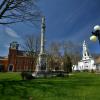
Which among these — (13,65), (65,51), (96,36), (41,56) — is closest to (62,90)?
(96,36)

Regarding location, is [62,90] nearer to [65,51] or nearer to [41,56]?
[41,56]

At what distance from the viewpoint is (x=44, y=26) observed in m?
41.1

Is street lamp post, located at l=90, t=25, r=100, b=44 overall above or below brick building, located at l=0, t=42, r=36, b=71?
below

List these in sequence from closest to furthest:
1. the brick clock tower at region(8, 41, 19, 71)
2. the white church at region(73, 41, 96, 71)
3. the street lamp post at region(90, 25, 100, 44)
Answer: the street lamp post at region(90, 25, 100, 44)
the brick clock tower at region(8, 41, 19, 71)
the white church at region(73, 41, 96, 71)

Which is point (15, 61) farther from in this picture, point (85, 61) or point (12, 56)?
point (85, 61)

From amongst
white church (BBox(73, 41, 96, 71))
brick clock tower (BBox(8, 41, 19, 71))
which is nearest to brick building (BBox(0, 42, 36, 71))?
brick clock tower (BBox(8, 41, 19, 71))

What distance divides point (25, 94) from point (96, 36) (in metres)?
5.83

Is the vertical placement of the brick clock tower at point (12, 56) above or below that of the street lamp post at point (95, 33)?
above

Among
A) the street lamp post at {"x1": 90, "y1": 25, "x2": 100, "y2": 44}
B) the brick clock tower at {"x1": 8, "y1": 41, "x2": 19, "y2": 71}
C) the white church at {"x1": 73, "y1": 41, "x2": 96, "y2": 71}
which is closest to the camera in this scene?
the street lamp post at {"x1": 90, "y1": 25, "x2": 100, "y2": 44}

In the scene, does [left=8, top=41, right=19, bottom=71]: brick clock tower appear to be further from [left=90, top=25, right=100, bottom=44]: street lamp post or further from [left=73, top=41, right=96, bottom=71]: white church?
[left=90, top=25, right=100, bottom=44]: street lamp post

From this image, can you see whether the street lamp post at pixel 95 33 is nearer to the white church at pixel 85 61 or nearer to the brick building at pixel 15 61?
the brick building at pixel 15 61

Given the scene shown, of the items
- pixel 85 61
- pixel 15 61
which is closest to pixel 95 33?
pixel 15 61

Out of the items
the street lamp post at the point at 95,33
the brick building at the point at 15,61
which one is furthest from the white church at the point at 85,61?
the street lamp post at the point at 95,33

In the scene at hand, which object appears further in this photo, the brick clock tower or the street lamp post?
the brick clock tower
